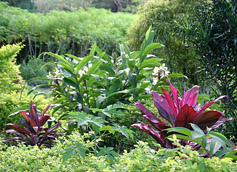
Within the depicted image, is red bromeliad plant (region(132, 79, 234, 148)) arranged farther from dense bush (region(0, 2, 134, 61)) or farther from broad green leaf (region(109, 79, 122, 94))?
dense bush (region(0, 2, 134, 61))

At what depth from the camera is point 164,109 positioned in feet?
5.24

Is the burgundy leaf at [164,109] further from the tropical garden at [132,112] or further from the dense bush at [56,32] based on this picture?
the dense bush at [56,32]

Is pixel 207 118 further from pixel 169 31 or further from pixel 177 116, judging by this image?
pixel 169 31

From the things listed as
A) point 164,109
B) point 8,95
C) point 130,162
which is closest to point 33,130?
point 8,95

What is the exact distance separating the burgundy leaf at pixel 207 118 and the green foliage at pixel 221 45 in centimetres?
74

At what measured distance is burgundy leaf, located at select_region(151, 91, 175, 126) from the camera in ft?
5.12

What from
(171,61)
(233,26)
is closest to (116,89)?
(233,26)

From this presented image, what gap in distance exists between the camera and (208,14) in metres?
2.26

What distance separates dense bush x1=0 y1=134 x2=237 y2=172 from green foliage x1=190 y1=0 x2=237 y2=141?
0.99 m

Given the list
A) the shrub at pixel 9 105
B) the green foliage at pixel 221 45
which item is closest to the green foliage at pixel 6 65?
the shrub at pixel 9 105

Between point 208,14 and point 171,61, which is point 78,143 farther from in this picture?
point 171,61

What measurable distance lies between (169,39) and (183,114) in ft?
16.8

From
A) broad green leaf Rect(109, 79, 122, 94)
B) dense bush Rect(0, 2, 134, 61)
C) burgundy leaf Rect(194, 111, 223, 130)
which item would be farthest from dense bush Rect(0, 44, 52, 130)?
dense bush Rect(0, 2, 134, 61)

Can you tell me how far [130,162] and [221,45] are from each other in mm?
1575
